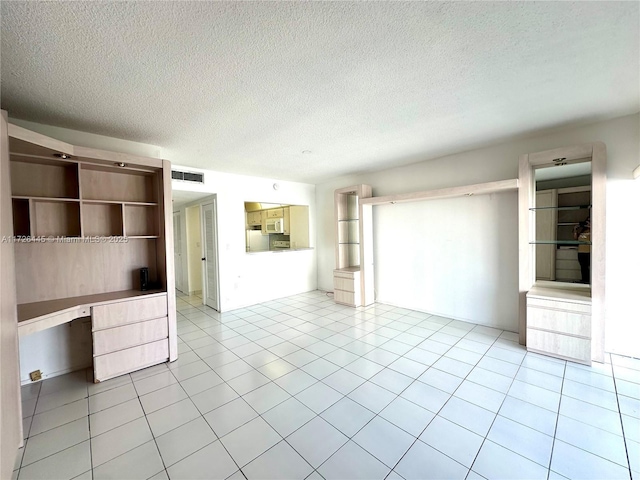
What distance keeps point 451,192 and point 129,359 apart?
4494mm

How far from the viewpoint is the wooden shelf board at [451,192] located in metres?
3.28

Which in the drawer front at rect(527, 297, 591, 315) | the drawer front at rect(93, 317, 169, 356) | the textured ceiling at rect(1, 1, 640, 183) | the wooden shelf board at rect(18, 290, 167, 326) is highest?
the textured ceiling at rect(1, 1, 640, 183)

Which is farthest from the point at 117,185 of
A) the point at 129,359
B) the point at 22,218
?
the point at 129,359

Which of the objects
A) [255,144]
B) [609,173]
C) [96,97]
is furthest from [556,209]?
[96,97]

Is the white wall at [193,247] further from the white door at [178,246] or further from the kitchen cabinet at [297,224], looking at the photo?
the kitchen cabinet at [297,224]

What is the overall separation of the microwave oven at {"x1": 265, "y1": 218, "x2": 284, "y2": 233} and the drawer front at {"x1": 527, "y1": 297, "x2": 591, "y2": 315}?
5303mm

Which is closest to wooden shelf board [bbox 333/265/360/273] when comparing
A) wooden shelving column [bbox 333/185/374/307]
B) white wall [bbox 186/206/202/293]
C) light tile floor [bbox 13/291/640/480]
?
wooden shelving column [bbox 333/185/374/307]

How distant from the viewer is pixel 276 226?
694cm

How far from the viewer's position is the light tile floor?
1.63 metres

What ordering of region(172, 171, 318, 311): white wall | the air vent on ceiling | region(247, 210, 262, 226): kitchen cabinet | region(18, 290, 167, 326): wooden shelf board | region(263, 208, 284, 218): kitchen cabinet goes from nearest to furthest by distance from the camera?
region(18, 290, 167, 326): wooden shelf board → the air vent on ceiling → region(172, 171, 318, 311): white wall → region(263, 208, 284, 218): kitchen cabinet → region(247, 210, 262, 226): kitchen cabinet

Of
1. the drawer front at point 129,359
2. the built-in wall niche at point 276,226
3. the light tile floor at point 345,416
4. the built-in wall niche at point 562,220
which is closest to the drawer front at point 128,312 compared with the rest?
the drawer front at point 129,359

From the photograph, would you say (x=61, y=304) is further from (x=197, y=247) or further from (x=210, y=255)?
(x=197, y=247)

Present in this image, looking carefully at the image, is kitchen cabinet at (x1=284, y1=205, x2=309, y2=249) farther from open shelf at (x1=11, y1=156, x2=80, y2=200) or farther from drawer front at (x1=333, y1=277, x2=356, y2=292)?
open shelf at (x1=11, y1=156, x2=80, y2=200)

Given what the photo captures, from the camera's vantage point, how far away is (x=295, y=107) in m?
2.40
